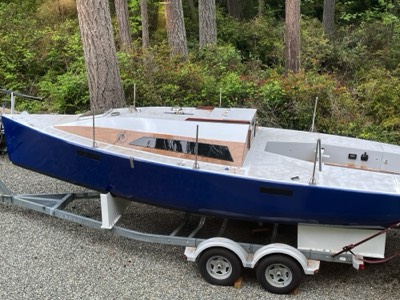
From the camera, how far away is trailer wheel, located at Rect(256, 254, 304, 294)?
429cm

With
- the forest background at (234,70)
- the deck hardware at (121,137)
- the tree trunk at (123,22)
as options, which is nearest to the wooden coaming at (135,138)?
the deck hardware at (121,137)

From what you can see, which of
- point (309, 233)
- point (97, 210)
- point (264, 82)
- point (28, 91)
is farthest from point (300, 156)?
point (28, 91)

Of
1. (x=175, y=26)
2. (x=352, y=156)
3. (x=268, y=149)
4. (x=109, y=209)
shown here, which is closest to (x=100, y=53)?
(x=109, y=209)

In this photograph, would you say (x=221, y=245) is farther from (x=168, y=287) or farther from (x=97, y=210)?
(x=97, y=210)

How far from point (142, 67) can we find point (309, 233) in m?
5.99

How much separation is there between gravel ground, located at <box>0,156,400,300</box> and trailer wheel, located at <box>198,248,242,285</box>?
0.28 feet

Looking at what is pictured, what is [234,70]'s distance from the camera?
34.6ft

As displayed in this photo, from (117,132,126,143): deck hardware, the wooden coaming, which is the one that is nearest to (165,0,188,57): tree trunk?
the wooden coaming

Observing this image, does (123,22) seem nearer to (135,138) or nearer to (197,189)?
(135,138)

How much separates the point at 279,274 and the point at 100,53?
507cm

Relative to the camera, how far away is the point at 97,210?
6.12m

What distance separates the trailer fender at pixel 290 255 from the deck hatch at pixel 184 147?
0.94 metres

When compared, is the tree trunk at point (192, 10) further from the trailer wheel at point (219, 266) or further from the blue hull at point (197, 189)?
the trailer wheel at point (219, 266)

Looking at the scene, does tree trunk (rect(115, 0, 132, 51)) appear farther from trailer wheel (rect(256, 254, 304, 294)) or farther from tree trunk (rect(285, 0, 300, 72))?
trailer wheel (rect(256, 254, 304, 294))
